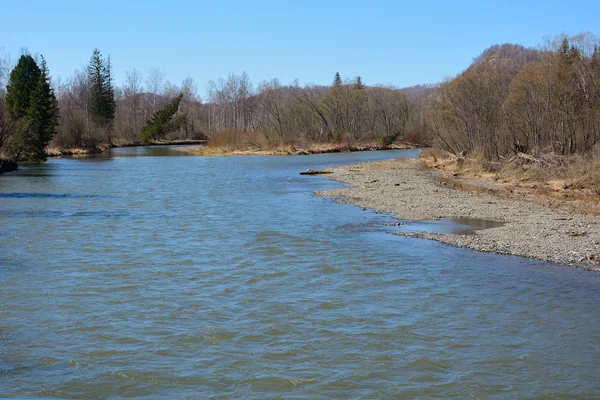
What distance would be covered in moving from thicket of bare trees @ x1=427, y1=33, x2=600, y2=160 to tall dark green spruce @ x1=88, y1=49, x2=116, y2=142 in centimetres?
6208

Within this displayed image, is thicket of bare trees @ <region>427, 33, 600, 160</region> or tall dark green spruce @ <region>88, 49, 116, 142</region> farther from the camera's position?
tall dark green spruce @ <region>88, 49, 116, 142</region>

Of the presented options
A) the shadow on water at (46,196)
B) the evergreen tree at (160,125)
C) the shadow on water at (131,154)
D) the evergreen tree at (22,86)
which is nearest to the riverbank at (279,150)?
the shadow on water at (131,154)

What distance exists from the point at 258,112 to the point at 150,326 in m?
117

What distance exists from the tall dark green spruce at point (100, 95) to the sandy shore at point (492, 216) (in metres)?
64.5

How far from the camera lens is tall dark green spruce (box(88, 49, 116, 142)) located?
8975 cm

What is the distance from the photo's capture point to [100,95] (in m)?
91.8

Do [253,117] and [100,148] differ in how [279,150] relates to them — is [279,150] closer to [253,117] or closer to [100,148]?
[100,148]

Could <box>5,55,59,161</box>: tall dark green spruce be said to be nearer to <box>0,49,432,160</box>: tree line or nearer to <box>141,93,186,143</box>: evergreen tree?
<box>0,49,432,160</box>: tree line

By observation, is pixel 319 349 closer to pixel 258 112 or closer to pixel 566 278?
pixel 566 278

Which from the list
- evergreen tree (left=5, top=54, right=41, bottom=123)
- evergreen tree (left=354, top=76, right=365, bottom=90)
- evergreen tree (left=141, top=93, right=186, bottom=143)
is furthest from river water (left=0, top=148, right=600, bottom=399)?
evergreen tree (left=354, top=76, right=365, bottom=90)

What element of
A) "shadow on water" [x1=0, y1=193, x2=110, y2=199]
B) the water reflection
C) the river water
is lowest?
the river water

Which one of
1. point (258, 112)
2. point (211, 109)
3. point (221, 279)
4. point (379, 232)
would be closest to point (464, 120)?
point (379, 232)

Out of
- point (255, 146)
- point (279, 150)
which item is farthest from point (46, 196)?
point (255, 146)

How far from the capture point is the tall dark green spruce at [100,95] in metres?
89.8
